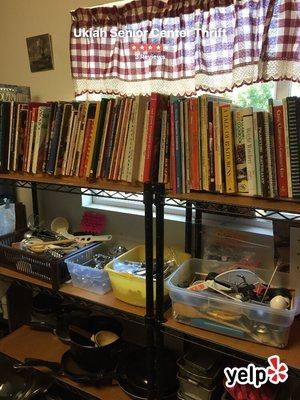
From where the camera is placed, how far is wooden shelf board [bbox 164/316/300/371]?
0.97 meters

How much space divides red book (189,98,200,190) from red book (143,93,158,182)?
4.9 inches

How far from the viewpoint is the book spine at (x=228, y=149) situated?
1.06m

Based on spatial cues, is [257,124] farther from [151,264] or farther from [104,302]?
[104,302]

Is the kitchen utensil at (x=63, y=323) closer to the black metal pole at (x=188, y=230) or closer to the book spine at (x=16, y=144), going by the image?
the black metal pole at (x=188, y=230)

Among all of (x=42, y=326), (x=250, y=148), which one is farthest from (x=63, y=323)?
(x=250, y=148)

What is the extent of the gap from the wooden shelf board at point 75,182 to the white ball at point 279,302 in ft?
1.80

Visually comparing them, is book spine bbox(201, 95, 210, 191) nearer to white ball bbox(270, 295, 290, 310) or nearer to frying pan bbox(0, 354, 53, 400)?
white ball bbox(270, 295, 290, 310)

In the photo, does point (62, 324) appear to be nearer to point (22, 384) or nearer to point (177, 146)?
point (22, 384)

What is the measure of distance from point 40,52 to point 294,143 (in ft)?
4.50

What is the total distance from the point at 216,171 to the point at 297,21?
579mm

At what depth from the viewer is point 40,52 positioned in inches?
68.5

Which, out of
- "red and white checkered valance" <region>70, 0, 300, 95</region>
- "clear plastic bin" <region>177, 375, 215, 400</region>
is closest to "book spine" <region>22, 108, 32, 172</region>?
"red and white checkered valance" <region>70, 0, 300, 95</region>

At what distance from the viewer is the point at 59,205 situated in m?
1.89

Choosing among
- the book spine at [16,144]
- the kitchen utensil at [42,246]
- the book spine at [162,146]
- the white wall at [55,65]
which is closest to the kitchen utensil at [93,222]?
the white wall at [55,65]
